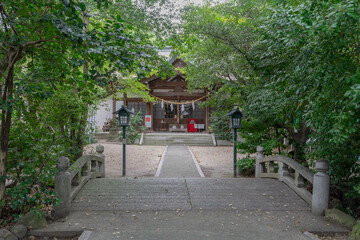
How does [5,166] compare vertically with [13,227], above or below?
above

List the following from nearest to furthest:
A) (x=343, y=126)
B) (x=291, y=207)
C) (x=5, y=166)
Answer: (x=343, y=126)
(x=5, y=166)
(x=291, y=207)

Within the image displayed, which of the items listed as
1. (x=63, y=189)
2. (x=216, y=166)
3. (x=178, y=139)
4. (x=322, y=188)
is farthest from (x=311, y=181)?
(x=178, y=139)

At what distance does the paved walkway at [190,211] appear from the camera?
392 centimetres

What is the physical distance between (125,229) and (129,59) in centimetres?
262

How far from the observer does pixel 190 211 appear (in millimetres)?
4766

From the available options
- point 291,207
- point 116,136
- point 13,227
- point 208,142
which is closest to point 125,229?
point 13,227

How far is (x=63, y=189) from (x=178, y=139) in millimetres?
15688

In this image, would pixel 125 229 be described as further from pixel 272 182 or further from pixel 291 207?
pixel 272 182

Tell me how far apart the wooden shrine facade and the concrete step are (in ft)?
7.46

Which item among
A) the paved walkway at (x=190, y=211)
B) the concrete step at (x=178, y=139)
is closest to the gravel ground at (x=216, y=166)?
the paved walkway at (x=190, y=211)

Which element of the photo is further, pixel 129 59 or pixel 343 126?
pixel 129 59

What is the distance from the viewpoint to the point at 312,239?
3.71 meters

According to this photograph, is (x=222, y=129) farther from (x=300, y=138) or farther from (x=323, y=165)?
(x=323, y=165)

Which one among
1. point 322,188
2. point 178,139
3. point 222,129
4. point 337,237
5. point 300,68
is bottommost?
point 337,237
